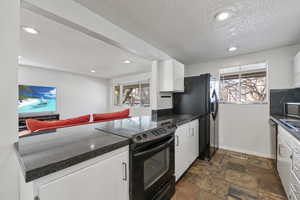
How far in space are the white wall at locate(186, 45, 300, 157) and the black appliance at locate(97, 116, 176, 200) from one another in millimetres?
2130

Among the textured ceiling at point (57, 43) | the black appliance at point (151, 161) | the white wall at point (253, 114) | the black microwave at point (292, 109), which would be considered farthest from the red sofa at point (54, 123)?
the black microwave at point (292, 109)

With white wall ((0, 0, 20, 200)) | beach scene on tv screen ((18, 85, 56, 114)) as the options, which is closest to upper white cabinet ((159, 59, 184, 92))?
white wall ((0, 0, 20, 200))

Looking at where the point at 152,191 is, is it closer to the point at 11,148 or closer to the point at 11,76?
the point at 11,148

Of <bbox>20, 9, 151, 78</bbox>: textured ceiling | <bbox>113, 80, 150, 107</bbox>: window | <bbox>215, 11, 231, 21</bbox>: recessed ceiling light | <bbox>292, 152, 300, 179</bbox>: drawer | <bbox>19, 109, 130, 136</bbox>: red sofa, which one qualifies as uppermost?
<bbox>20, 9, 151, 78</bbox>: textured ceiling

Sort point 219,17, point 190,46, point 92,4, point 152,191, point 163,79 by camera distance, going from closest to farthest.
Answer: point 152,191
point 92,4
point 219,17
point 190,46
point 163,79

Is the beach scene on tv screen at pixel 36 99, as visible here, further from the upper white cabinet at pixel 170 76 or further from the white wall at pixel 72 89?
the upper white cabinet at pixel 170 76

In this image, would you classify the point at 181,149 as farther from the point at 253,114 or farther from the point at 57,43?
the point at 57,43

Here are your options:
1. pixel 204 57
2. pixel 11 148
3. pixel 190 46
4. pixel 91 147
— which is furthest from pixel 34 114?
pixel 204 57

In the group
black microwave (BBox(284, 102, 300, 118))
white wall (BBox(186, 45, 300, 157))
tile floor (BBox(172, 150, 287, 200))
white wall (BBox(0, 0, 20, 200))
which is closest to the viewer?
white wall (BBox(0, 0, 20, 200))

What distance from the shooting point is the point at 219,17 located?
152cm

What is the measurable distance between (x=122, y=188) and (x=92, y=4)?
1.83m

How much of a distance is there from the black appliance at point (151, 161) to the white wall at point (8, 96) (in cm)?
67

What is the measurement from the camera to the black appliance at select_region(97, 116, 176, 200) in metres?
1.05

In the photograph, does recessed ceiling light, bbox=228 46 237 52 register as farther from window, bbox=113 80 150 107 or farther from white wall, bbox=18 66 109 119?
white wall, bbox=18 66 109 119
